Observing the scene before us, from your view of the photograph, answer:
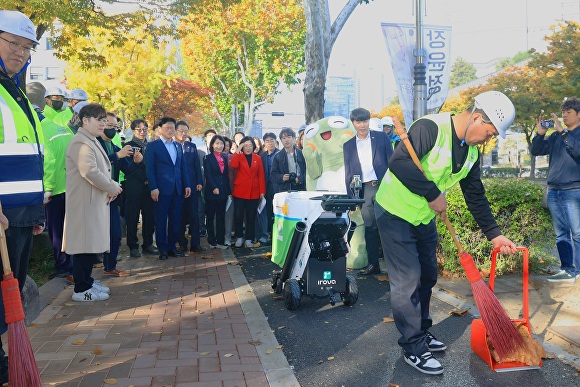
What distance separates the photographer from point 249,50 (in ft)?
103

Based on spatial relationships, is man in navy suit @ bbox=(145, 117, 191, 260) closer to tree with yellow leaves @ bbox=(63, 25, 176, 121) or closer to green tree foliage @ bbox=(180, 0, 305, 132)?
green tree foliage @ bbox=(180, 0, 305, 132)

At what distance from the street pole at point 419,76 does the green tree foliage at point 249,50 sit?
16084 mm

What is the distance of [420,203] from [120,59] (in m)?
25.5

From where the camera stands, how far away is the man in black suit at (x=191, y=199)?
935 centimetres

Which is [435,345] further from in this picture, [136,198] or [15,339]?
[136,198]

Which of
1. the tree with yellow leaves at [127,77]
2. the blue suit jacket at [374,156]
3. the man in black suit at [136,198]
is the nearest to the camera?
Result: the blue suit jacket at [374,156]

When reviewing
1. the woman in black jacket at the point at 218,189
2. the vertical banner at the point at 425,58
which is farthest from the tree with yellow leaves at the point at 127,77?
the vertical banner at the point at 425,58

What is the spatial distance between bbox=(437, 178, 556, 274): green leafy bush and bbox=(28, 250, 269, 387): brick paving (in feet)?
8.72

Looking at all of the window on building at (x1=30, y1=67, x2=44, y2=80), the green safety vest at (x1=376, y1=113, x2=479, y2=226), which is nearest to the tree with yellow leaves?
the green safety vest at (x1=376, y1=113, x2=479, y2=226)

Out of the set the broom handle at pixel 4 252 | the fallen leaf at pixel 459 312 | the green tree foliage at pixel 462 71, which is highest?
the green tree foliage at pixel 462 71

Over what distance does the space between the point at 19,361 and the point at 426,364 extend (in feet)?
8.79

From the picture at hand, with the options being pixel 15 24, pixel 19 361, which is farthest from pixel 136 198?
pixel 19 361

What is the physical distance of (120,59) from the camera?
88.2ft

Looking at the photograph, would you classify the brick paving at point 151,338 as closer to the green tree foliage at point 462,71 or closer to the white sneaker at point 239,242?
the white sneaker at point 239,242
